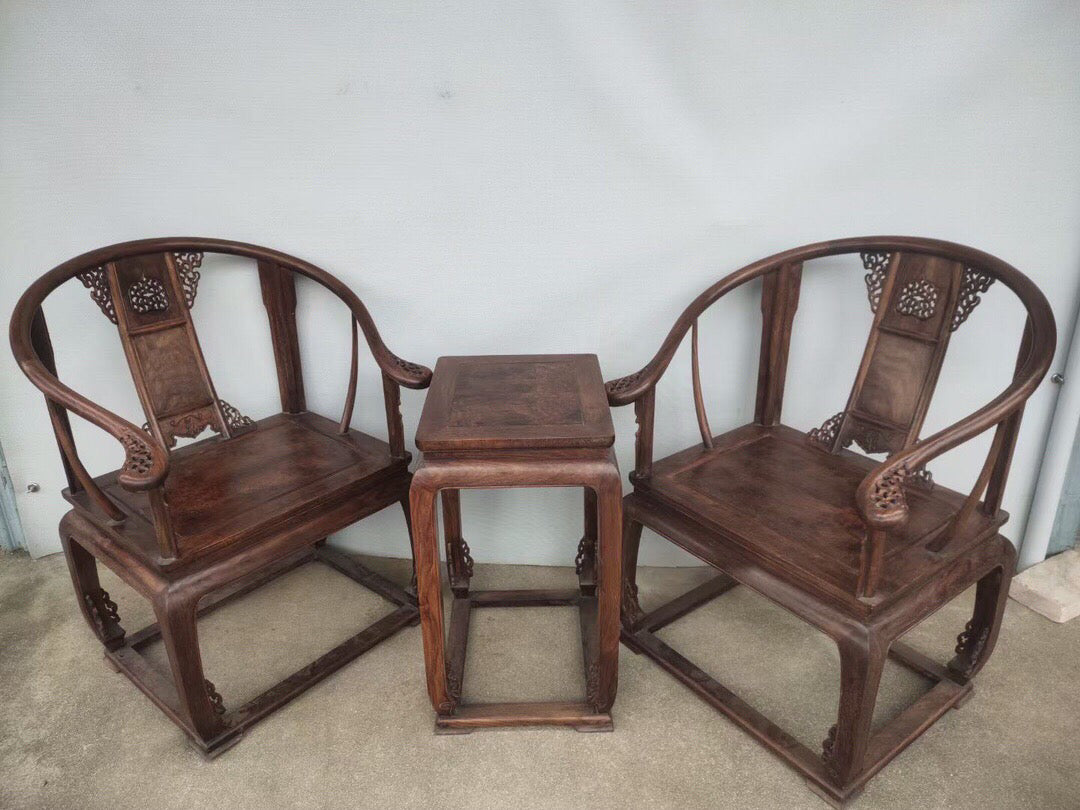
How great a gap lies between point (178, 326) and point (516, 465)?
1050 mm

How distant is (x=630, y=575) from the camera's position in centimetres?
195

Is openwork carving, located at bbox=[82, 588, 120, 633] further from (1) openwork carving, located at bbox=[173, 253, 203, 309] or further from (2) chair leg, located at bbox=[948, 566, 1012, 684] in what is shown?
(2) chair leg, located at bbox=[948, 566, 1012, 684]

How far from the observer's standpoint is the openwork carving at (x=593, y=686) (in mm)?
1729

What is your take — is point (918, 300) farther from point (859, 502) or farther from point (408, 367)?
point (408, 367)

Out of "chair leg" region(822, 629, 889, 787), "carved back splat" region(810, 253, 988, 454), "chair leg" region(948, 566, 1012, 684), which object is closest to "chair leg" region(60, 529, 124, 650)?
"chair leg" region(822, 629, 889, 787)

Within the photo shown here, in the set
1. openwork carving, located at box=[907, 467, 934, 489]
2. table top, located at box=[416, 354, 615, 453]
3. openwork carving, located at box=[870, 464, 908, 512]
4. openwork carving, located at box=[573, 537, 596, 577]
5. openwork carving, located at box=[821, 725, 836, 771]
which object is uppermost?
table top, located at box=[416, 354, 615, 453]

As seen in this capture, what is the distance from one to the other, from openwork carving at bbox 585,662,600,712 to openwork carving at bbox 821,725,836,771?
48cm

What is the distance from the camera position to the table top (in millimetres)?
1465

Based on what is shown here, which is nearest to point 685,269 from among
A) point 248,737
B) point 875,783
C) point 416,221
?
point 416,221

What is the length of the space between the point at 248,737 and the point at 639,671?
0.92 metres

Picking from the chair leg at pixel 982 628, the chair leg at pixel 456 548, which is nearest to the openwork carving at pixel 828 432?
the chair leg at pixel 982 628

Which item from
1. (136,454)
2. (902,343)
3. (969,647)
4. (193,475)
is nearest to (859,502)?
(902,343)

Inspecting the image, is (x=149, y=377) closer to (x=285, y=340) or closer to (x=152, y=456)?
(x=285, y=340)

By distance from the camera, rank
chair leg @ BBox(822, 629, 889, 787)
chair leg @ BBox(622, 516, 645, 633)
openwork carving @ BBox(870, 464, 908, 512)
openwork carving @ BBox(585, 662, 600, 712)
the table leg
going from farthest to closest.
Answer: chair leg @ BBox(622, 516, 645, 633), openwork carving @ BBox(585, 662, 600, 712), the table leg, chair leg @ BBox(822, 629, 889, 787), openwork carving @ BBox(870, 464, 908, 512)
